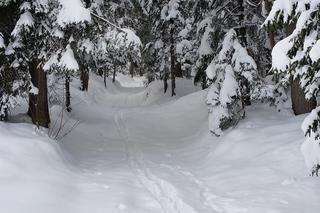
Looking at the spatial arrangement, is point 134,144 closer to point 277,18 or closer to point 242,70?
point 242,70

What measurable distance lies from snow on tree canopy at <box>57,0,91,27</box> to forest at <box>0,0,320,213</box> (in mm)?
28

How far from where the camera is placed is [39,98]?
13883 mm

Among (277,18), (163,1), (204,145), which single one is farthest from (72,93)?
(277,18)

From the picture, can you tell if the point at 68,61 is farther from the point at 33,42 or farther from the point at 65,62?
the point at 33,42

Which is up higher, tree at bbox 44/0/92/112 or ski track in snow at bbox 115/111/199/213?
tree at bbox 44/0/92/112

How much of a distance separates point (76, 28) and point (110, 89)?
35149 millimetres

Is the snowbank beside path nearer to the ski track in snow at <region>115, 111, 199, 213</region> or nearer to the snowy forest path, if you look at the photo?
the snowy forest path

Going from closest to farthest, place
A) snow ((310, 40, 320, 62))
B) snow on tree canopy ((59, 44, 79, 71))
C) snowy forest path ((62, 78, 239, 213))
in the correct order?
snow ((310, 40, 320, 62)), snowy forest path ((62, 78, 239, 213)), snow on tree canopy ((59, 44, 79, 71))

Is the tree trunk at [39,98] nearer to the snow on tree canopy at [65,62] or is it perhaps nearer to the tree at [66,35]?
the tree at [66,35]

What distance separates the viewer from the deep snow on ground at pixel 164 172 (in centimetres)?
786

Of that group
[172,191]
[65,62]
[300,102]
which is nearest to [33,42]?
[65,62]

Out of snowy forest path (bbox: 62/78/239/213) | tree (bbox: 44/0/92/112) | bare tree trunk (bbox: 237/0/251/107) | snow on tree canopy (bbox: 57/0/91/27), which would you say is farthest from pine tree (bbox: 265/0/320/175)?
bare tree trunk (bbox: 237/0/251/107)

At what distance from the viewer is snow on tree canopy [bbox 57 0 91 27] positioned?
10.8 metres

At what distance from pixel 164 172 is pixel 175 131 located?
26.2 ft
